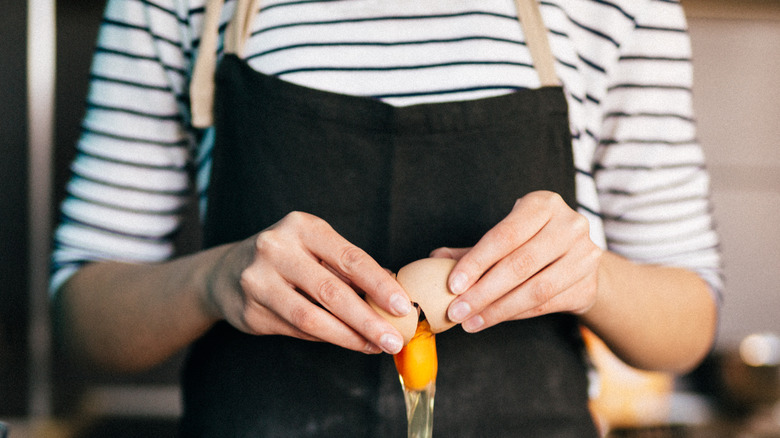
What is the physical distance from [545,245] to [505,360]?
0.19 m

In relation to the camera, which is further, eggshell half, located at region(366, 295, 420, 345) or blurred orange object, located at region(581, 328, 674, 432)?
blurred orange object, located at region(581, 328, 674, 432)

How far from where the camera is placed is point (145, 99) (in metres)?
0.75

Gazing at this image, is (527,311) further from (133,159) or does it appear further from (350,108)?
(133,159)

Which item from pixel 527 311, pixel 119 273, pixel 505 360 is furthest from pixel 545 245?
pixel 119 273

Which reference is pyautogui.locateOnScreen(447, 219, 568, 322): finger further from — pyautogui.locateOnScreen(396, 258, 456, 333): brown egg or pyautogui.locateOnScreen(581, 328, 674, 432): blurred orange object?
pyautogui.locateOnScreen(581, 328, 674, 432): blurred orange object

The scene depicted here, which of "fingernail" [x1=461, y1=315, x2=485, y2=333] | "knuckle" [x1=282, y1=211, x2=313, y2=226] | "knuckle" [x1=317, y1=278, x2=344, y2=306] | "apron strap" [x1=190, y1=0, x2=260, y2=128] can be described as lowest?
"fingernail" [x1=461, y1=315, x2=485, y2=333]

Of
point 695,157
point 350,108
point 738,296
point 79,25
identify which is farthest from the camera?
point 738,296

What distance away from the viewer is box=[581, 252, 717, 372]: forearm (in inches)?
27.4

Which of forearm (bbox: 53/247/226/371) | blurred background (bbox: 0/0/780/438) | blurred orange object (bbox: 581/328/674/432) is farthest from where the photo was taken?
blurred orange object (bbox: 581/328/674/432)

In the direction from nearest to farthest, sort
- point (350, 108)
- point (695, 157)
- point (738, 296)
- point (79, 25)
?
1. point (350, 108)
2. point (695, 157)
3. point (79, 25)
4. point (738, 296)

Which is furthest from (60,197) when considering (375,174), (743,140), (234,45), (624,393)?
(743,140)

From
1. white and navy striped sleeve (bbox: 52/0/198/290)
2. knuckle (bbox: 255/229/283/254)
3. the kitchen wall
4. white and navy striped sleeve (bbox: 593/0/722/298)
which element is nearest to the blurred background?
the kitchen wall

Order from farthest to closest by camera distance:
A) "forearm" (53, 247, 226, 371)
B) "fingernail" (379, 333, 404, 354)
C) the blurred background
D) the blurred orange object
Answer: the blurred orange object, the blurred background, "forearm" (53, 247, 226, 371), "fingernail" (379, 333, 404, 354)

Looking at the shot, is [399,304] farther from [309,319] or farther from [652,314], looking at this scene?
[652,314]
